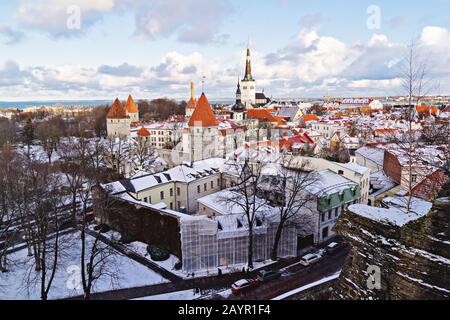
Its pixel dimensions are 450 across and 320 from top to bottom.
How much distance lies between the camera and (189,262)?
19.1 metres

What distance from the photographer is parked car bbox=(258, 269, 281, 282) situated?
58.1ft

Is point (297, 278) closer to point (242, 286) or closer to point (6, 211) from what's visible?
point (242, 286)

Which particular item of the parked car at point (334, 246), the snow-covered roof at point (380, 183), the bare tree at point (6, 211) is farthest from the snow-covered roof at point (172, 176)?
the snow-covered roof at point (380, 183)

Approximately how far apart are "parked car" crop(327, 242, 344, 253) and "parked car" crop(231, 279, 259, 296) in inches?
257

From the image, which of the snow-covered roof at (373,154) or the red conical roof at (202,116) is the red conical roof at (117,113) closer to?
the red conical roof at (202,116)

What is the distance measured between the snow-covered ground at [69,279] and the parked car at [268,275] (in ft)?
17.3

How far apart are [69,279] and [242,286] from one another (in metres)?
9.73

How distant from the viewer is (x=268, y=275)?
17859mm

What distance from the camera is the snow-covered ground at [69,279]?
1697 cm

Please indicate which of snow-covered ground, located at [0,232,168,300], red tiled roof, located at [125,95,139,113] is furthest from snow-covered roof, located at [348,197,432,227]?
red tiled roof, located at [125,95,139,113]
